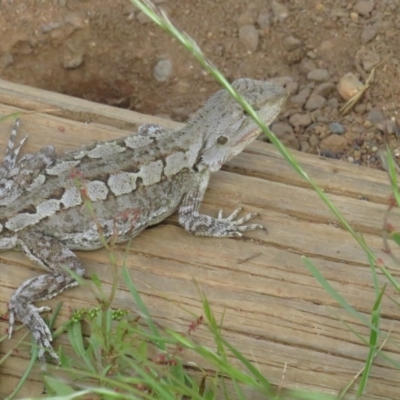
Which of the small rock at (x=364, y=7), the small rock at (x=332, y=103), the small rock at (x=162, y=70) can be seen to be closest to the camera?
the small rock at (x=332, y=103)

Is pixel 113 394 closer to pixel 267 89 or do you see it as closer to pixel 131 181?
pixel 131 181

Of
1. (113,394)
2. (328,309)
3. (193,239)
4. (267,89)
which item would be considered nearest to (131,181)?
(193,239)

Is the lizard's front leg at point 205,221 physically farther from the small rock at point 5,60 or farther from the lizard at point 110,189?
the small rock at point 5,60

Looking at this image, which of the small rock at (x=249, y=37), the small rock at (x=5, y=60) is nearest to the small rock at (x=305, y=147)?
the small rock at (x=249, y=37)

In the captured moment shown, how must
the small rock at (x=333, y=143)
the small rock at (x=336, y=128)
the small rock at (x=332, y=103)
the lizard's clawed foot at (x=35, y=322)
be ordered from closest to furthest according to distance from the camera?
the lizard's clawed foot at (x=35, y=322), the small rock at (x=333, y=143), the small rock at (x=336, y=128), the small rock at (x=332, y=103)

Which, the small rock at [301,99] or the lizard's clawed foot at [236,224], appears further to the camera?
the small rock at [301,99]

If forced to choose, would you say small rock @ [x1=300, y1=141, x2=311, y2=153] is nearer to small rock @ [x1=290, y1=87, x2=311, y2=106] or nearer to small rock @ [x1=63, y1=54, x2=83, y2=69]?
small rock @ [x1=290, y1=87, x2=311, y2=106]

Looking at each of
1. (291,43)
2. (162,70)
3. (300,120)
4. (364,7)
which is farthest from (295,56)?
(162,70)
